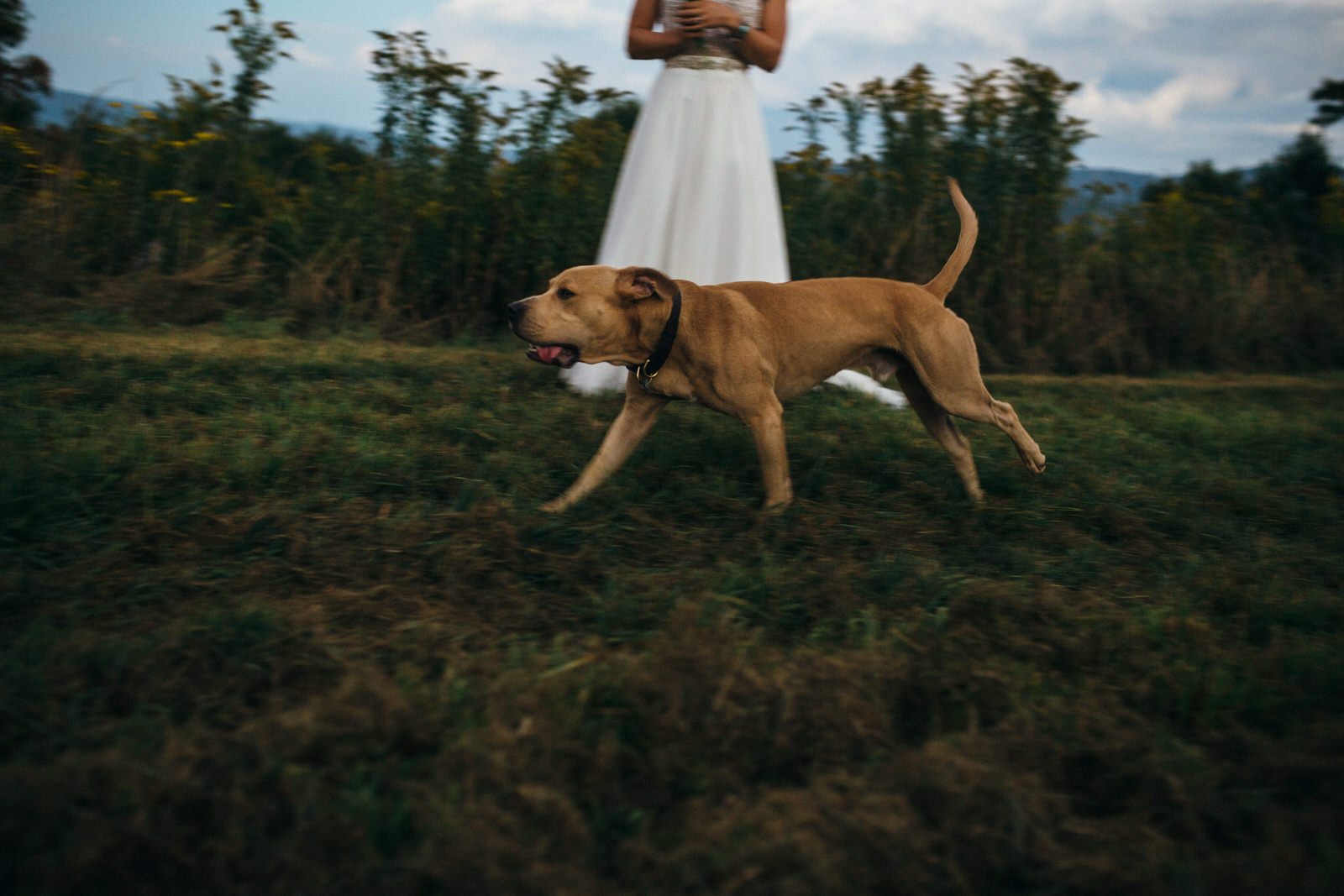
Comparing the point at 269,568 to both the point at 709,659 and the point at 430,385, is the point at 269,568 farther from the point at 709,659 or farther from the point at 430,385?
the point at 430,385

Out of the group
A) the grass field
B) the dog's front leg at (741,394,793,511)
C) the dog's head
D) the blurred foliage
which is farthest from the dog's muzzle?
the blurred foliage

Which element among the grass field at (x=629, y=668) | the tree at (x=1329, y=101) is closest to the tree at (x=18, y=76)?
the grass field at (x=629, y=668)

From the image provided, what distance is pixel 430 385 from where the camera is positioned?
17.4 ft

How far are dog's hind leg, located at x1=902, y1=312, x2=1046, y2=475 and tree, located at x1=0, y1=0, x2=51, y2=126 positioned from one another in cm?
817

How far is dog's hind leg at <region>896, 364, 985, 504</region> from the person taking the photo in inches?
166

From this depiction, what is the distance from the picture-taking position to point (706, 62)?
5.32 meters

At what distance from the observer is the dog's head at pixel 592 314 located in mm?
3590

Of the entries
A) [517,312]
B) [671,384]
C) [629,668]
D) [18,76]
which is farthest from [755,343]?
[18,76]

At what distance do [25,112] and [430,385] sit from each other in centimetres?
634

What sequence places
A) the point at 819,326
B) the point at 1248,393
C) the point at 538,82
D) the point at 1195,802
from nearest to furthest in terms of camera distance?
the point at 1195,802, the point at 819,326, the point at 538,82, the point at 1248,393

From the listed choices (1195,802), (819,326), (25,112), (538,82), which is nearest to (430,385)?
(819,326)

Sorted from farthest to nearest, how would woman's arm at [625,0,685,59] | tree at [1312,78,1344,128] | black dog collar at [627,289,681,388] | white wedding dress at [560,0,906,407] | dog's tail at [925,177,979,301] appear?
1. tree at [1312,78,1344,128]
2. white wedding dress at [560,0,906,407]
3. woman's arm at [625,0,685,59]
4. dog's tail at [925,177,979,301]
5. black dog collar at [627,289,681,388]

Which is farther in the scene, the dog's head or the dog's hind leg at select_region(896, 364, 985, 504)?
the dog's hind leg at select_region(896, 364, 985, 504)

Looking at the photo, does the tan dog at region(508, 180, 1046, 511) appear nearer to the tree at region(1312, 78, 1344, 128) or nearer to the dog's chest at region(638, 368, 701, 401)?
the dog's chest at region(638, 368, 701, 401)
